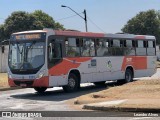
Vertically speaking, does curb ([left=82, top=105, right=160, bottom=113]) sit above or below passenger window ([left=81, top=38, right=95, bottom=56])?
below

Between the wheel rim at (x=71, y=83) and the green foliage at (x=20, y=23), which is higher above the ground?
the green foliage at (x=20, y=23)

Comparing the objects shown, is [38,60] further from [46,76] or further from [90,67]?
[90,67]

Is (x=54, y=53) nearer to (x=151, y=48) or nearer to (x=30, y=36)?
(x=30, y=36)

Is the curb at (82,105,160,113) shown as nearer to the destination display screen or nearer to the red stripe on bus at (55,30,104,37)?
the destination display screen

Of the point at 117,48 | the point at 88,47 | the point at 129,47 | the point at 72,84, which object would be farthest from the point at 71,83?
the point at 129,47

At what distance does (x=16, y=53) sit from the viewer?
808 inches

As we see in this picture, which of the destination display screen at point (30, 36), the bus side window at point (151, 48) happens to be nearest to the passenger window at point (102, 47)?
the destination display screen at point (30, 36)

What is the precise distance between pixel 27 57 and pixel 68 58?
2298 millimetres

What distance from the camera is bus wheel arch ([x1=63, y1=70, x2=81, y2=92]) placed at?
21.4 metres

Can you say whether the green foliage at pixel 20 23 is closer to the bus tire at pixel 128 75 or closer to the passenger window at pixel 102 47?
the bus tire at pixel 128 75

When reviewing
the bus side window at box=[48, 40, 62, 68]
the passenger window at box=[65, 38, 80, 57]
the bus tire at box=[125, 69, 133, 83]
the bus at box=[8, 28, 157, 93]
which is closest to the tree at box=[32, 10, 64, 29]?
the bus tire at box=[125, 69, 133, 83]

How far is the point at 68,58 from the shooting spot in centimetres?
2131

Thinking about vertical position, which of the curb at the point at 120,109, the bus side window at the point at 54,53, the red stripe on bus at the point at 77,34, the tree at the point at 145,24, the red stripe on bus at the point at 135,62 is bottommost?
the curb at the point at 120,109

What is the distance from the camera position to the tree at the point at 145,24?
8694 centimetres
